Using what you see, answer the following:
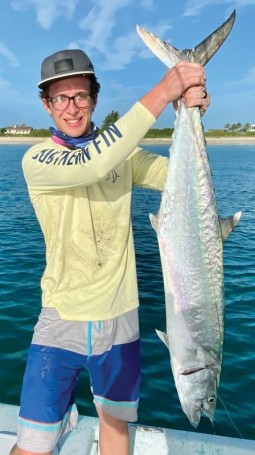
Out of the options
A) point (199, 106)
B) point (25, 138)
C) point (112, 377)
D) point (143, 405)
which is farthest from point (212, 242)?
point (25, 138)

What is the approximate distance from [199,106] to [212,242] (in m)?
0.83

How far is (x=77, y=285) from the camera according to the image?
279 cm

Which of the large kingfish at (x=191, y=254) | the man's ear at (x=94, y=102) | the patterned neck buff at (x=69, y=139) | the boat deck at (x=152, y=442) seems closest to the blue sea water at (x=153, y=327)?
the boat deck at (x=152, y=442)

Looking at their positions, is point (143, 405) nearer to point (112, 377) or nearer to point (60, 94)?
point (112, 377)

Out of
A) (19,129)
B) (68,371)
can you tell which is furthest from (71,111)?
(19,129)

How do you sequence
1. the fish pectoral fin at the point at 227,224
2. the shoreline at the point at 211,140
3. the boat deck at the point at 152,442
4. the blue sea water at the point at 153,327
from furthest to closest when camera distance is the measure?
1. the shoreline at the point at 211,140
2. the blue sea water at the point at 153,327
3. the boat deck at the point at 152,442
4. the fish pectoral fin at the point at 227,224

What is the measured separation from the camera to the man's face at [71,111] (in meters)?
2.73

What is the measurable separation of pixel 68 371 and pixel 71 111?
5.26 ft

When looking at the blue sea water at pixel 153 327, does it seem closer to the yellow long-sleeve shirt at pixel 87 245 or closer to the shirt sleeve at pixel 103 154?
the yellow long-sleeve shirt at pixel 87 245

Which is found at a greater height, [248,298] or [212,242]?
[212,242]

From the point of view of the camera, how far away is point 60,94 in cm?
272

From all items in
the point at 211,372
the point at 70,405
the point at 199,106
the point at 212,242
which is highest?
the point at 199,106

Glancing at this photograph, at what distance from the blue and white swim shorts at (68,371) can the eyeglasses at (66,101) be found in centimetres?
126

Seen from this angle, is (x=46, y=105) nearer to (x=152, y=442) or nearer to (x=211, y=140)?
(x=152, y=442)
